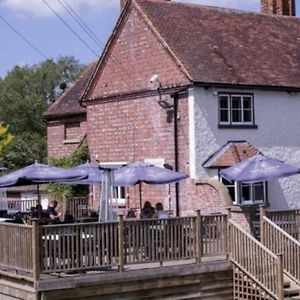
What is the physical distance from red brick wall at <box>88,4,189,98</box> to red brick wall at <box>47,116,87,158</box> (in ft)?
13.1

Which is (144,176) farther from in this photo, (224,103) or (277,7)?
(277,7)

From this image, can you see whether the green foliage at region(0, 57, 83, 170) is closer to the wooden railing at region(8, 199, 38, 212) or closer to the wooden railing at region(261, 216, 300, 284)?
the wooden railing at region(8, 199, 38, 212)

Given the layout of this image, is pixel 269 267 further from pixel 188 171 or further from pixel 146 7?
pixel 146 7

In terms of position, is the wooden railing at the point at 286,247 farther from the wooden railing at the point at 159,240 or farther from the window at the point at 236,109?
the window at the point at 236,109

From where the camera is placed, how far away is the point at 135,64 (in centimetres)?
3030

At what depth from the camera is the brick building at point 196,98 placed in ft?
90.2

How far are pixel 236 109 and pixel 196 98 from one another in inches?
65.8

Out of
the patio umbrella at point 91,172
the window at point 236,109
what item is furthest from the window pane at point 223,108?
the patio umbrella at point 91,172

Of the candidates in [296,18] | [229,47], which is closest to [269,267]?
[229,47]

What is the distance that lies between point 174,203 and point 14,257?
11.1 metres

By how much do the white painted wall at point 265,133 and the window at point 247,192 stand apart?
1.22ft

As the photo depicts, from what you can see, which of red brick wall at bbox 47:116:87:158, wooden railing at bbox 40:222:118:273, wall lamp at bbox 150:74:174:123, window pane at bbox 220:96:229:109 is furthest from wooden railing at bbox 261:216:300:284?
red brick wall at bbox 47:116:87:158

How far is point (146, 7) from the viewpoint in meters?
30.2

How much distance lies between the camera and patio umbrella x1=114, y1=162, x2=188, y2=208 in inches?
871
